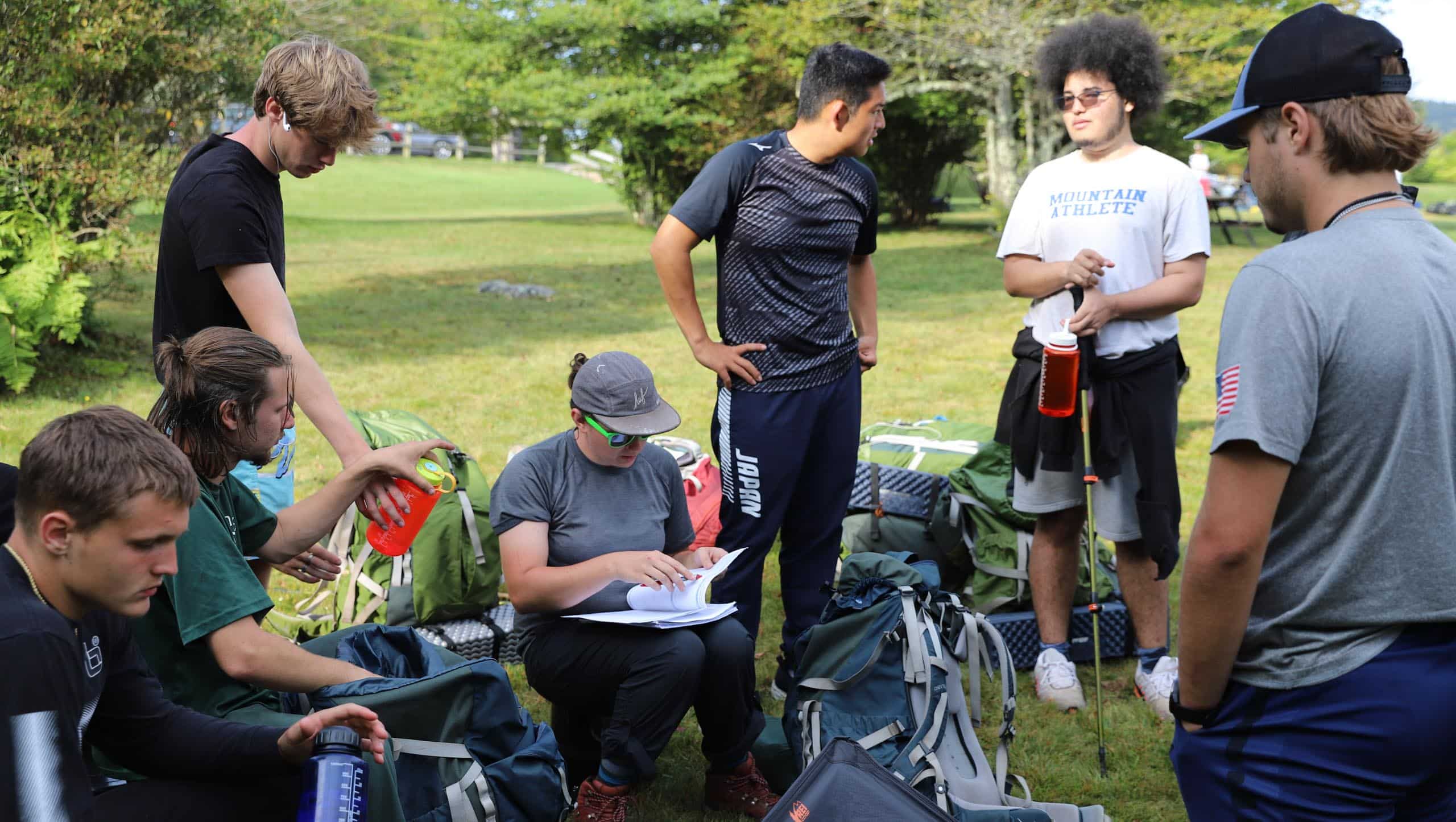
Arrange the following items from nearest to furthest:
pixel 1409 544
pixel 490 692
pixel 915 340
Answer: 1. pixel 1409 544
2. pixel 490 692
3. pixel 915 340

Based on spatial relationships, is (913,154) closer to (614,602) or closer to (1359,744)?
(614,602)

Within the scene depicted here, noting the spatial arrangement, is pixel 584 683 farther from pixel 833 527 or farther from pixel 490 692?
pixel 833 527

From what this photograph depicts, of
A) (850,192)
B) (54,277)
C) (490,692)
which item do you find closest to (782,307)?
(850,192)

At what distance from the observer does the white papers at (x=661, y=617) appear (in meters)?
3.14

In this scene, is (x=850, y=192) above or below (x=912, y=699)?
above

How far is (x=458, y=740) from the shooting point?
2.88m

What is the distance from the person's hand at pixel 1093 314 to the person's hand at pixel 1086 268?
5 cm

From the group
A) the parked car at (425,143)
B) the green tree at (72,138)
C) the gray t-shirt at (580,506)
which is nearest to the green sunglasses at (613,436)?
the gray t-shirt at (580,506)

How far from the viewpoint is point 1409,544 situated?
5.99 ft

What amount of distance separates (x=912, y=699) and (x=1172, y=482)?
1396mm

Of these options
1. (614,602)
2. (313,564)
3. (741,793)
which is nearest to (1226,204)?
(741,793)

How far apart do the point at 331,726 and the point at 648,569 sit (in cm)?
110

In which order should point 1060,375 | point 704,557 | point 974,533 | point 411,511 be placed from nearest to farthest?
A: point 411,511 < point 704,557 < point 1060,375 < point 974,533

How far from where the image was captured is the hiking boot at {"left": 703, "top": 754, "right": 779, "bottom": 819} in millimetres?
3369
